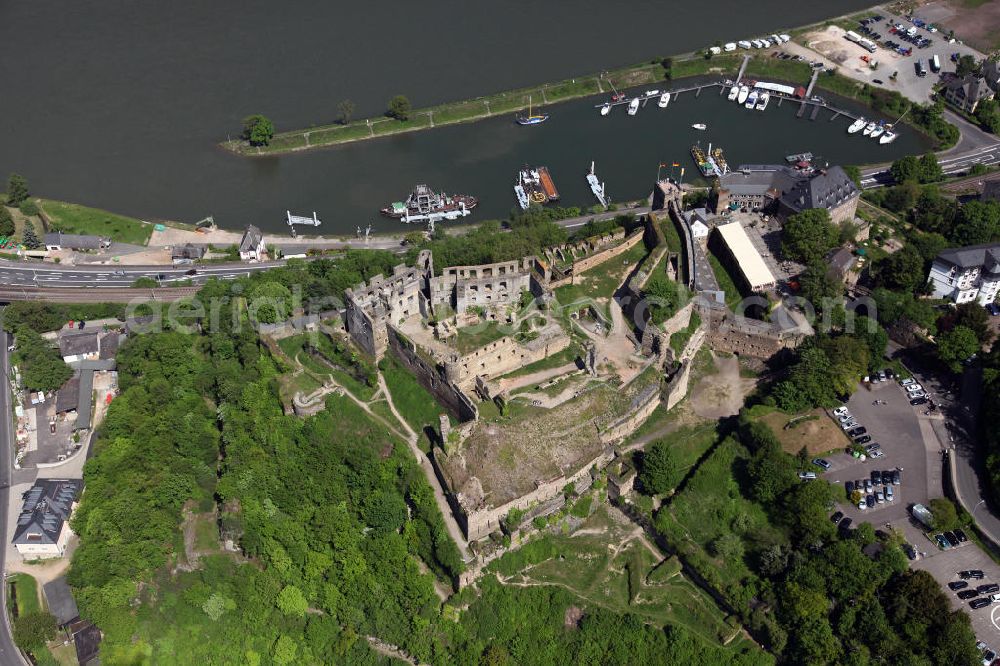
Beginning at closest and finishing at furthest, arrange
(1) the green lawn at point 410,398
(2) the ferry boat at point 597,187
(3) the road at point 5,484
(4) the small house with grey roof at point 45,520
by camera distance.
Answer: (3) the road at point 5,484
(1) the green lawn at point 410,398
(4) the small house with grey roof at point 45,520
(2) the ferry boat at point 597,187

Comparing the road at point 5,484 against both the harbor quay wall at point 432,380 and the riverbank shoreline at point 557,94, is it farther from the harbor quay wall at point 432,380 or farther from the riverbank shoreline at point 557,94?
the riverbank shoreline at point 557,94

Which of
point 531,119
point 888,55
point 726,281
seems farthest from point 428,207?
point 888,55

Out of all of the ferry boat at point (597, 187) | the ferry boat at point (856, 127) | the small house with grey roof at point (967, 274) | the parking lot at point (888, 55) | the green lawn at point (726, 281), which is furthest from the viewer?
the parking lot at point (888, 55)

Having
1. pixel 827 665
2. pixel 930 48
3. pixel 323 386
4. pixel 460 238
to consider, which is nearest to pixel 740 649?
pixel 827 665

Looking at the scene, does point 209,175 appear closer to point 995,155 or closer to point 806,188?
point 806,188

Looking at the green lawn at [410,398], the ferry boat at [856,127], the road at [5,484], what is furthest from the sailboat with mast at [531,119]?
the road at [5,484]

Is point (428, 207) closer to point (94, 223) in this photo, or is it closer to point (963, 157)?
point (94, 223)
